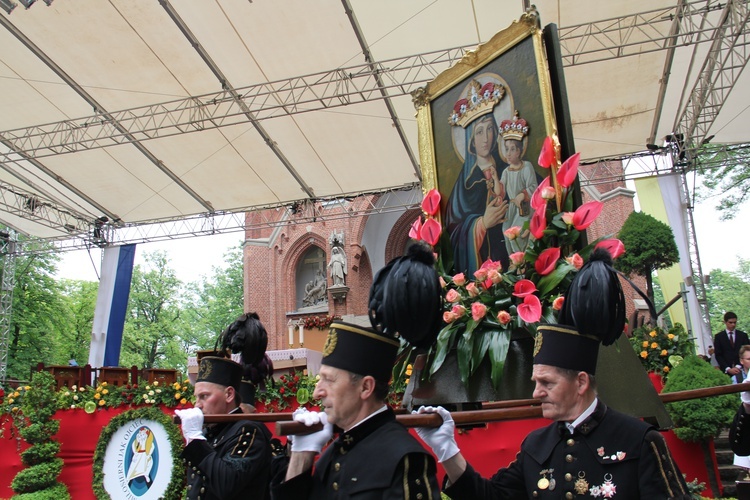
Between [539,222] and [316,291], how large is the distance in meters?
18.9

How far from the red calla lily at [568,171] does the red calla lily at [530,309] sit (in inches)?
22.8

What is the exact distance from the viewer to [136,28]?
1109 cm

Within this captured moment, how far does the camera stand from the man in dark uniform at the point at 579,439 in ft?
6.86

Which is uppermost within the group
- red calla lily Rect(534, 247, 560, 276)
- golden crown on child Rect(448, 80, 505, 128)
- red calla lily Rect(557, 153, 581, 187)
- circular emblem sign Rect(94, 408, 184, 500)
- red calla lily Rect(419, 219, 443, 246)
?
golden crown on child Rect(448, 80, 505, 128)

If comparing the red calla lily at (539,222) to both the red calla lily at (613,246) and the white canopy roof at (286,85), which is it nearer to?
the red calla lily at (613,246)

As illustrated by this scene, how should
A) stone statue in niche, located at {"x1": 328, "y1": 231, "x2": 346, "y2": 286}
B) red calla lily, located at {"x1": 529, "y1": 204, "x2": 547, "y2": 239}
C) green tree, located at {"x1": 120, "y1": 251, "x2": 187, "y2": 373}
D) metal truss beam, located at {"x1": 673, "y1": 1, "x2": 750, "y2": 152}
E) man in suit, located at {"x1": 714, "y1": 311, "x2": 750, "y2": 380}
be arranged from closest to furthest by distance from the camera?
1. red calla lily, located at {"x1": 529, "y1": 204, "x2": 547, "y2": 239}
2. man in suit, located at {"x1": 714, "y1": 311, "x2": 750, "y2": 380}
3. metal truss beam, located at {"x1": 673, "y1": 1, "x2": 750, "y2": 152}
4. stone statue in niche, located at {"x1": 328, "y1": 231, "x2": 346, "y2": 286}
5. green tree, located at {"x1": 120, "y1": 251, "x2": 187, "y2": 373}

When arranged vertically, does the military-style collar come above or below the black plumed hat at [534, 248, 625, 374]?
below

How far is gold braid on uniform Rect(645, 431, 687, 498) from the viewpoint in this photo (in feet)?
6.55

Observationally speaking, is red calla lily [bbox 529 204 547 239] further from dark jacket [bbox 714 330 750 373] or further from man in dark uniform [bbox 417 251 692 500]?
dark jacket [bbox 714 330 750 373]

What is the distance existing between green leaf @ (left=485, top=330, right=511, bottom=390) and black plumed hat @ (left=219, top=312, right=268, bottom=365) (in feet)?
5.81

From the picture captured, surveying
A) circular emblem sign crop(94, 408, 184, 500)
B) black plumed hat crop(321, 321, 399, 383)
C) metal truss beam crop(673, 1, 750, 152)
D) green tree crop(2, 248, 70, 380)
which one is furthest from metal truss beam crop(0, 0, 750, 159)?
green tree crop(2, 248, 70, 380)

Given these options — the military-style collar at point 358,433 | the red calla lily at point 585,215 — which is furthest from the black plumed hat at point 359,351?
the red calla lily at point 585,215

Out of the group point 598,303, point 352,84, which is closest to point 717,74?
point 352,84

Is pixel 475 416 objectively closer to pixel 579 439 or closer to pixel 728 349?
pixel 579 439
